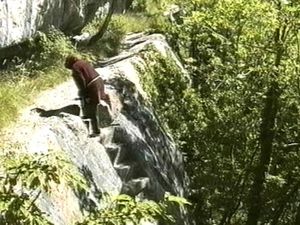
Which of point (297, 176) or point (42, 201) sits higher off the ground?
point (42, 201)

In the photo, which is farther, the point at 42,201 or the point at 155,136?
the point at 155,136

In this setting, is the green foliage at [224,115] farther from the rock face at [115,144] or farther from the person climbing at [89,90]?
the person climbing at [89,90]

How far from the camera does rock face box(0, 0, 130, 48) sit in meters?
11.9

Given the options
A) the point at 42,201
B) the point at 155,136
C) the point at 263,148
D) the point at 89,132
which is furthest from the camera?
the point at 263,148

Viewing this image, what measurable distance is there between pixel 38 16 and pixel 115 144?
344cm

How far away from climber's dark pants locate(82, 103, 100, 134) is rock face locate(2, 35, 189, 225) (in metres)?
0.18

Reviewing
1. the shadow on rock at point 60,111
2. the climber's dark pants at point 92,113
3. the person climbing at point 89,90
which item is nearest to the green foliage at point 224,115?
the person climbing at point 89,90

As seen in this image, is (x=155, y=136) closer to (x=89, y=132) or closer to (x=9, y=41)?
(x=89, y=132)

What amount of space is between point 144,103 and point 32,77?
2635 millimetres

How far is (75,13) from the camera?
1585 cm

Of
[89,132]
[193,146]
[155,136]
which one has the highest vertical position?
[89,132]

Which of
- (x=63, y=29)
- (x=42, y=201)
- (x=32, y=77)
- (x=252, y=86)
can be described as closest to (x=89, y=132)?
(x=32, y=77)

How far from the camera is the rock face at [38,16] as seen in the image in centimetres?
1191

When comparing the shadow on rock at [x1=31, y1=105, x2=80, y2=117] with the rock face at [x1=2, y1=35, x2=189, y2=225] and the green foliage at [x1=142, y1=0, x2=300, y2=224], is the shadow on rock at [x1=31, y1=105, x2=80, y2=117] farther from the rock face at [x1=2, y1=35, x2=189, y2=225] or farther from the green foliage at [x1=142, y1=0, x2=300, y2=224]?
the green foliage at [x1=142, y1=0, x2=300, y2=224]
